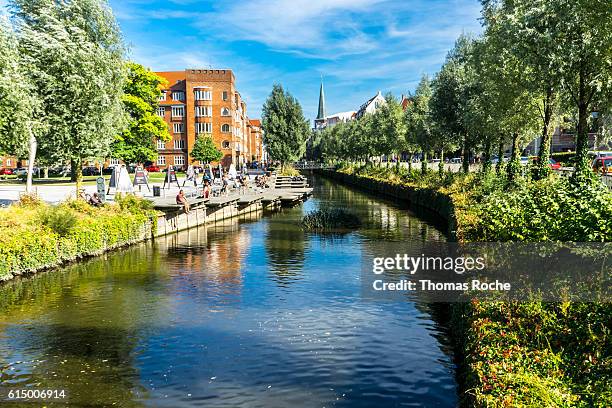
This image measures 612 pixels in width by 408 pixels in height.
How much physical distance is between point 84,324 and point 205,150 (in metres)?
80.7

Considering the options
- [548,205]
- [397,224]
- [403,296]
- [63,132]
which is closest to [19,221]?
[63,132]

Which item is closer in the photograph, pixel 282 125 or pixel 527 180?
pixel 527 180

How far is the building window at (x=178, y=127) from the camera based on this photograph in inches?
4092

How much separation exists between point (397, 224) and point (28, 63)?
23.3 m

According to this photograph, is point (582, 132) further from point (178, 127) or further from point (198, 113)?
point (178, 127)

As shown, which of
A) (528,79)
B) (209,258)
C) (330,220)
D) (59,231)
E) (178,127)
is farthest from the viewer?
(178,127)

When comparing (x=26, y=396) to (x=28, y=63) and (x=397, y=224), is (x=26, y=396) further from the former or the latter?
(x=397, y=224)

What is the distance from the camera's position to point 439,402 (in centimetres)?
978

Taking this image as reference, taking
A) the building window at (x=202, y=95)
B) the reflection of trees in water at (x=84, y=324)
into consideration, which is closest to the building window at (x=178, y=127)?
the building window at (x=202, y=95)

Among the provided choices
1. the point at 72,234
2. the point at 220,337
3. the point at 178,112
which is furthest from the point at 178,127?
the point at 220,337

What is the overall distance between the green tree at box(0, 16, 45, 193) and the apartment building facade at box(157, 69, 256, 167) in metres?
75.4

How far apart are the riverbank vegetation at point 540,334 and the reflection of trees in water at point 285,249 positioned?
8.00 metres

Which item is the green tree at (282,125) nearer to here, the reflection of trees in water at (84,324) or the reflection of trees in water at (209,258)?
the reflection of trees in water at (209,258)

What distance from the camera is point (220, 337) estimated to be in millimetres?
13125
